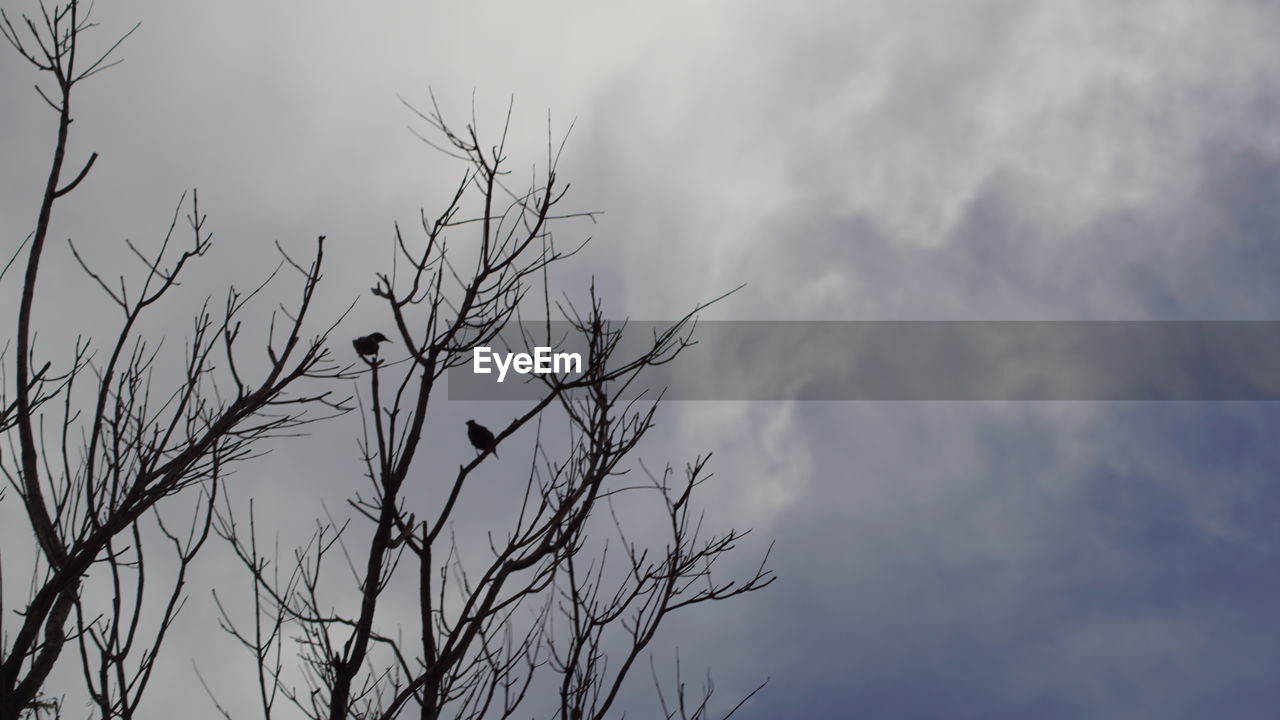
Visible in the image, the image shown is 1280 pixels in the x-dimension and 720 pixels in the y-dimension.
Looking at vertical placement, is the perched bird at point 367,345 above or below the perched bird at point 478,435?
above

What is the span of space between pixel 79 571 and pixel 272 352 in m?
1.31

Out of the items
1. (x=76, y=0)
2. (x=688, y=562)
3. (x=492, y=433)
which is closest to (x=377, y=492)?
(x=492, y=433)

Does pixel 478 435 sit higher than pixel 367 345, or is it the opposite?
pixel 367 345

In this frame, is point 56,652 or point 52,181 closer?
point 56,652

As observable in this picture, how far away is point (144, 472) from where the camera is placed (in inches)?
180

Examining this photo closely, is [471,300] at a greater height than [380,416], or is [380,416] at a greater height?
[471,300]

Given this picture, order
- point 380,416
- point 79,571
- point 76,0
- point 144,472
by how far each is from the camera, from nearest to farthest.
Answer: point 380,416, point 79,571, point 144,472, point 76,0

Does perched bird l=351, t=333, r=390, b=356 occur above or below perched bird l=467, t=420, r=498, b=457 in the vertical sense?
above

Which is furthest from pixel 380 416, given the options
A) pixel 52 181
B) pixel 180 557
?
pixel 52 181

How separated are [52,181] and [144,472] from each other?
167 centimetres

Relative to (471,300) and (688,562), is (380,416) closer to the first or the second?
(471,300)

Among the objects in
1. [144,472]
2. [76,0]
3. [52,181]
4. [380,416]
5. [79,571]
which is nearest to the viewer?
[380,416]

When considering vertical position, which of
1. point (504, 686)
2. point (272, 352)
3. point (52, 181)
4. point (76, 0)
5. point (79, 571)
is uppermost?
point (76, 0)

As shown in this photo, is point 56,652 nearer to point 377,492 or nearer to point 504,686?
point 377,492
